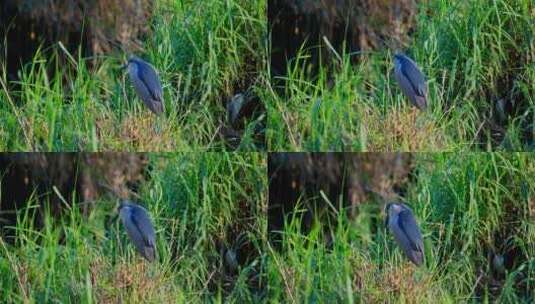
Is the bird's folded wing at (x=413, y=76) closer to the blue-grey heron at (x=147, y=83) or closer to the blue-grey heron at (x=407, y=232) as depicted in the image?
the blue-grey heron at (x=407, y=232)

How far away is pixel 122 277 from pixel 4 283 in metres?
0.37

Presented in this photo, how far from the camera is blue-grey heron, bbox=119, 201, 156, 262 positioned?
11.8 ft

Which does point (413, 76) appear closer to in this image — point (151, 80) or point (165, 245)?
point (151, 80)

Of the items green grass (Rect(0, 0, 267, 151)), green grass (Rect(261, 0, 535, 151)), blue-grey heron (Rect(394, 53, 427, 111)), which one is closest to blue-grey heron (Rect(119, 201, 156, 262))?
green grass (Rect(0, 0, 267, 151))

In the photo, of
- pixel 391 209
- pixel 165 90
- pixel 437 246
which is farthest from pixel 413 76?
pixel 165 90

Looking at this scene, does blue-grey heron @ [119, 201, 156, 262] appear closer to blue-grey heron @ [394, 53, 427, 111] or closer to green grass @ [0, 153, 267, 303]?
green grass @ [0, 153, 267, 303]

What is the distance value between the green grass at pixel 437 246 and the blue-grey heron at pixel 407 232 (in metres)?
Result: 0.04

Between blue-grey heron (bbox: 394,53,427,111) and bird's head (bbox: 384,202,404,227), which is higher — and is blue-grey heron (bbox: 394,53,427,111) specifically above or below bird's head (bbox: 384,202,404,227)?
above

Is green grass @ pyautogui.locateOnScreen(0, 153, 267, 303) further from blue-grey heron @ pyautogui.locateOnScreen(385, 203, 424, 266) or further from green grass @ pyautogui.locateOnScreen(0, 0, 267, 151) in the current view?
blue-grey heron @ pyautogui.locateOnScreen(385, 203, 424, 266)

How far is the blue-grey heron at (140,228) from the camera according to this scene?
3.61 m

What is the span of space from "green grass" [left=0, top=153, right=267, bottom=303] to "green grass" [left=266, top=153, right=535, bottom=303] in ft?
0.47

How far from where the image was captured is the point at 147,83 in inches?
142

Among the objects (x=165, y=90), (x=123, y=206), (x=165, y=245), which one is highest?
(x=165, y=90)

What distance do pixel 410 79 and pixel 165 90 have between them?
779 mm
